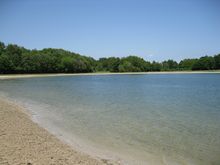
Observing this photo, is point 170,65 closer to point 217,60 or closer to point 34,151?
point 217,60

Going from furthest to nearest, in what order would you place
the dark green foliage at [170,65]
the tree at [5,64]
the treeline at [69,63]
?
the dark green foliage at [170,65] < the treeline at [69,63] < the tree at [5,64]

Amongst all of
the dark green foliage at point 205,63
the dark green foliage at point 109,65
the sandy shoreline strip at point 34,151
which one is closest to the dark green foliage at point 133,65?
the dark green foliage at point 109,65

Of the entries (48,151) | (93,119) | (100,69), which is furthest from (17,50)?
(48,151)

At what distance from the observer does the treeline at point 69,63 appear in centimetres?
8251

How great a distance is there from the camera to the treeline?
82512 mm

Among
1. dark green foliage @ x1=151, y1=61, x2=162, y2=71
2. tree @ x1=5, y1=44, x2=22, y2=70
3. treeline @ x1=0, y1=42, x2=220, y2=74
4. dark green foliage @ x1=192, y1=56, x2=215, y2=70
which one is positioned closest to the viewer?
tree @ x1=5, y1=44, x2=22, y2=70

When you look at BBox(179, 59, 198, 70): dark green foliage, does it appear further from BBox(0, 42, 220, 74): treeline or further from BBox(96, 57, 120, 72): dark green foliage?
BBox(96, 57, 120, 72): dark green foliage

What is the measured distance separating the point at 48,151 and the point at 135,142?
11.4 ft

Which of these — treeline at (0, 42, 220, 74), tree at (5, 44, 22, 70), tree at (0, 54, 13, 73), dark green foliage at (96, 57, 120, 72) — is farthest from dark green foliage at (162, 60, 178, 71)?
tree at (0, 54, 13, 73)

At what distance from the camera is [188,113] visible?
48.4 ft

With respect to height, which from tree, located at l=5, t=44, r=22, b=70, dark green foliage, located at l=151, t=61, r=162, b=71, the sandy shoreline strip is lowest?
the sandy shoreline strip

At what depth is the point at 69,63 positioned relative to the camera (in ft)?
327

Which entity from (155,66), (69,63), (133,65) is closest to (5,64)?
(69,63)

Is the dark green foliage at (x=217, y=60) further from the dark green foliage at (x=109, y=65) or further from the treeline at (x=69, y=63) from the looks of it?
the dark green foliage at (x=109, y=65)
